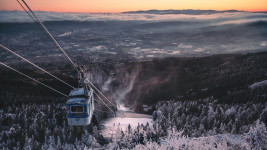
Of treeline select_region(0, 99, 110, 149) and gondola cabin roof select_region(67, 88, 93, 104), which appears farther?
treeline select_region(0, 99, 110, 149)

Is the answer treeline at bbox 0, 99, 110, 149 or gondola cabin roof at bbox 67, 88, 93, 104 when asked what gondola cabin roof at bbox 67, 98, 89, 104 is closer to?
gondola cabin roof at bbox 67, 88, 93, 104

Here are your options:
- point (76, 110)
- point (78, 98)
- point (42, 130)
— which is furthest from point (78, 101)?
point (42, 130)

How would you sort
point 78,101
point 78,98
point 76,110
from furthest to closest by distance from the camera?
point 76,110 < point 78,98 < point 78,101

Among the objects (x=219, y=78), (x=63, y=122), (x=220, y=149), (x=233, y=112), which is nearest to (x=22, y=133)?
(x=63, y=122)

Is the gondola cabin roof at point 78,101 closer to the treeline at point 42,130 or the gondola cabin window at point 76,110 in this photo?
the gondola cabin window at point 76,110

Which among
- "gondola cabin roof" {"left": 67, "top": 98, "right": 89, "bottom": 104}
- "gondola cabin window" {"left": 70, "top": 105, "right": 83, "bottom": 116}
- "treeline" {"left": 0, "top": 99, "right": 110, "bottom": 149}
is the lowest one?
"treeline" {"left": 0, "top": 99, "right": 110, "bottom": 149}

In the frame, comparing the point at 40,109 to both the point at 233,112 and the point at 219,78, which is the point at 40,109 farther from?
the point at 219,78

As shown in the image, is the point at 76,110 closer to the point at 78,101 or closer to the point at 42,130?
the point at 78,101

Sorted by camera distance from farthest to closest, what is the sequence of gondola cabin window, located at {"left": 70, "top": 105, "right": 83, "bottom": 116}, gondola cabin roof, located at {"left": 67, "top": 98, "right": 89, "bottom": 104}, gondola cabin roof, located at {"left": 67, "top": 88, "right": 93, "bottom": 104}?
1. gondola cabin window, located at {"left": 70, "top": 105, "right": 83, "bottom": 116}
2. gondola cabin roof, located at {"left": 67, "top": 88, "right": 93, "bottom": 104}
3. gondola cabin roof, located at {"left": 67, "top": 98, "right": 89, "bottom": 104}

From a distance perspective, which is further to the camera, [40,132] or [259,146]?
[40,132]

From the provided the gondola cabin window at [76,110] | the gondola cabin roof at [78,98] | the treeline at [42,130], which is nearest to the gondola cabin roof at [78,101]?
the gondola cabin roof at [78,98]

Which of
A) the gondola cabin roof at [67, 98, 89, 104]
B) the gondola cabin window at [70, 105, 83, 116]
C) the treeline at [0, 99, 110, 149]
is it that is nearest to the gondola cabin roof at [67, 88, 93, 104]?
the gondola cabin roof at [67, 98, 89, 104]
